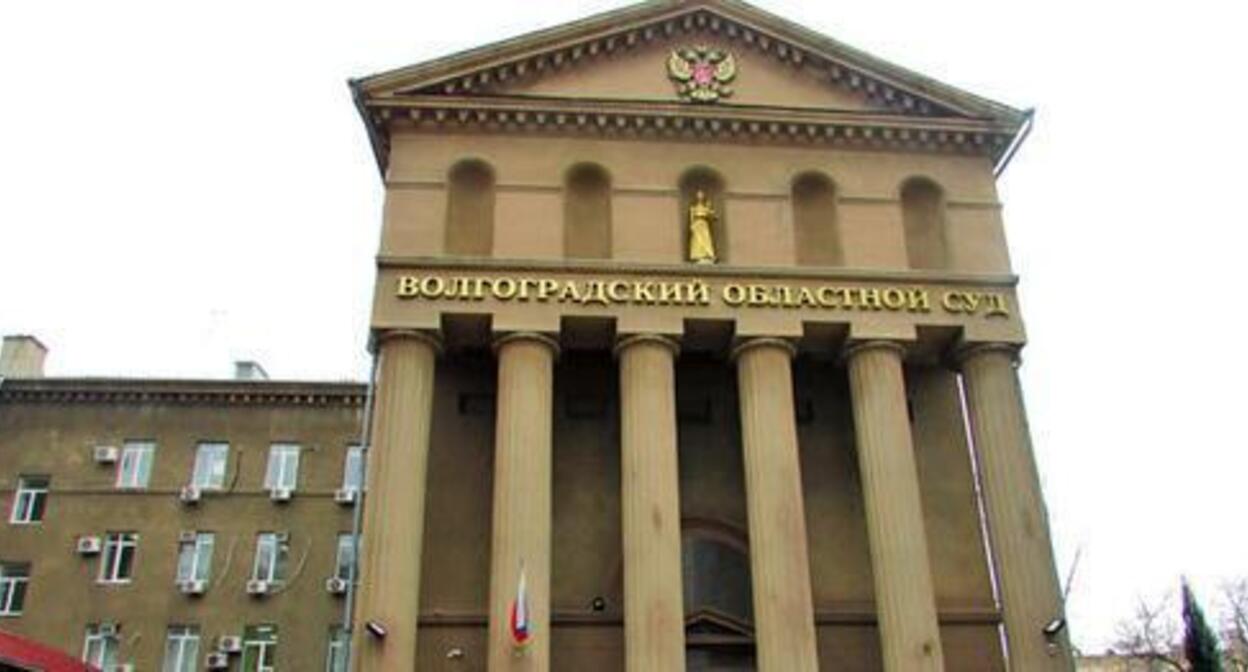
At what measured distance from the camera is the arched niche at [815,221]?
82.4ft

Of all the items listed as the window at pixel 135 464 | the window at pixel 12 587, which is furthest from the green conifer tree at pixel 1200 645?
the window at pixel 12 587

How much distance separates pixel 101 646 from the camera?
36531mm

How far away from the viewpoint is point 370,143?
26.4 metres

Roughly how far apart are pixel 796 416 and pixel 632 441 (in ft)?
14.7

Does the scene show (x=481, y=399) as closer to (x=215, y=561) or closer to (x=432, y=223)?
(x=432, y=223)

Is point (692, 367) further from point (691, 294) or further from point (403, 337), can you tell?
point (403, 337)

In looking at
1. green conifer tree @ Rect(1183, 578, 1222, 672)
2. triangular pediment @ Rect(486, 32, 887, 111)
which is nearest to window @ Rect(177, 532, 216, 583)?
triangular pediment @ Rect(486, 32, 887, 111)

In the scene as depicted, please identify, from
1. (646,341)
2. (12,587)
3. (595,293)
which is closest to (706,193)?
(595,293)

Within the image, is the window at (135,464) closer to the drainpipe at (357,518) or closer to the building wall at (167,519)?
the building wall at (167,519)

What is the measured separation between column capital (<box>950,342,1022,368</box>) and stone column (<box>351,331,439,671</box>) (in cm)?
1072

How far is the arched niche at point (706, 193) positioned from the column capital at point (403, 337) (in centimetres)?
567

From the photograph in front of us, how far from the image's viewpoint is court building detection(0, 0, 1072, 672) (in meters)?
21.7

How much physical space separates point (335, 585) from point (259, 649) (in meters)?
2.97

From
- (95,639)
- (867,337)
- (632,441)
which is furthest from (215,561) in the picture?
(867,337)
